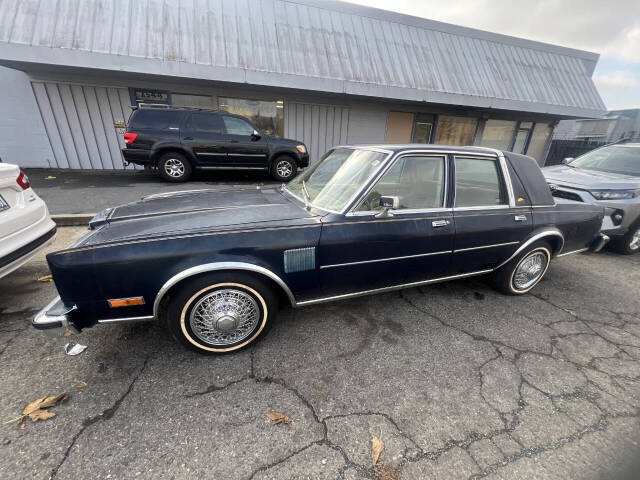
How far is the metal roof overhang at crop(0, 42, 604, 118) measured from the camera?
6.33 meters

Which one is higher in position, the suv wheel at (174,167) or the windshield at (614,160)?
the windshield at (614,160)

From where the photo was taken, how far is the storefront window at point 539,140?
1317 cm

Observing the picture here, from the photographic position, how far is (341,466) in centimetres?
158

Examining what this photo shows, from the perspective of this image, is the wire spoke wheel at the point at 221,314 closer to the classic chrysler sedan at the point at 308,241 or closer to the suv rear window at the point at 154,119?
the classic chrysler sedan at the point at 308,241

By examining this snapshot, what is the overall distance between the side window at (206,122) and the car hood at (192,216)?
5.13m

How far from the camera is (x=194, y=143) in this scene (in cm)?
733

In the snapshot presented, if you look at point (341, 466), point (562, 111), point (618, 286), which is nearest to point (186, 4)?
point (341, 466)

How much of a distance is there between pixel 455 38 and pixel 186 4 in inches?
363

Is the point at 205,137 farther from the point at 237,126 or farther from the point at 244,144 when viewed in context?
the point at 244,144

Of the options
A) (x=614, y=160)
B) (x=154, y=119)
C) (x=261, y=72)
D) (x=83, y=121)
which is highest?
(x=261, y=72)

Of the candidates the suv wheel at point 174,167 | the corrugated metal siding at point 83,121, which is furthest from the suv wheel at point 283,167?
the corrugated metal siding at point 83,121

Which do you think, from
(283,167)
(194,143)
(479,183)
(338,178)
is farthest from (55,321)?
(283,167)

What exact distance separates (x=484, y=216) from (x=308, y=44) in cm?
825

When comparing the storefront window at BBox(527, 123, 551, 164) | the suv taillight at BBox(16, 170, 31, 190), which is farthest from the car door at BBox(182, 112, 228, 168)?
the storefront window at BBox(527, 123, 551, 164)
